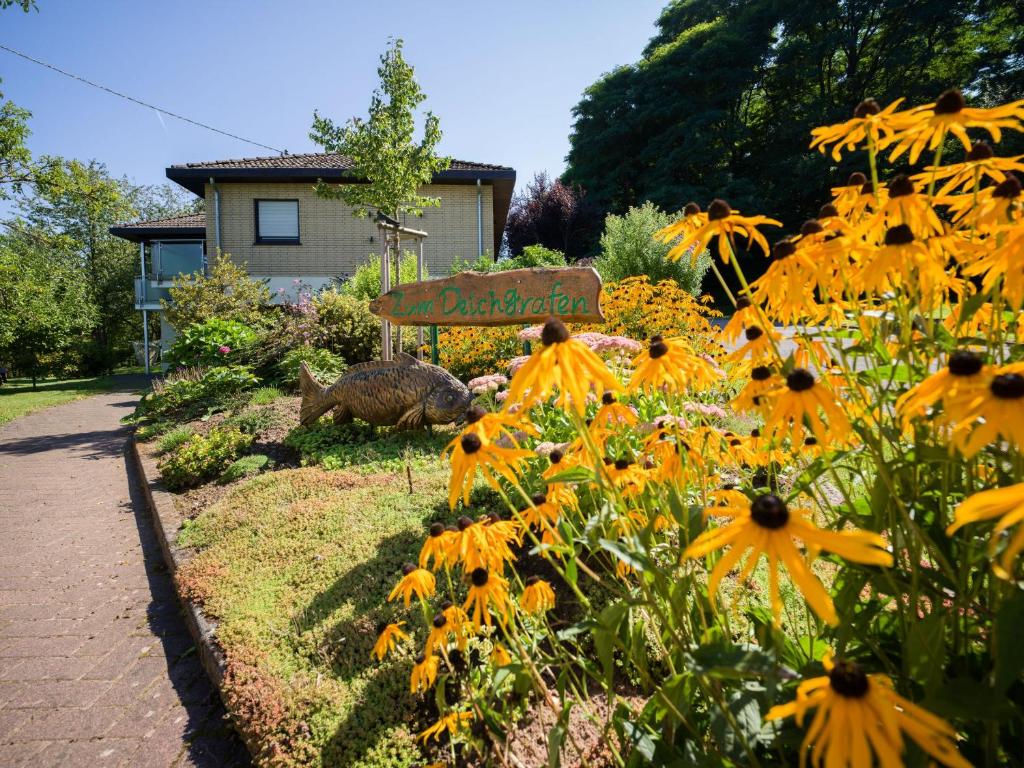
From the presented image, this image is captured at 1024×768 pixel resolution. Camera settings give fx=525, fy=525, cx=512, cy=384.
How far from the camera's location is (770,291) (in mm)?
1351

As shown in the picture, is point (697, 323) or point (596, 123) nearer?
point (697, 323)

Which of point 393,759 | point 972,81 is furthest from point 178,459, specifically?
point 972,81

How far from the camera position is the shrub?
11766 mm

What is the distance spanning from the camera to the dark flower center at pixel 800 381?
1061 millimetres

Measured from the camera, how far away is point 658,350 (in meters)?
1.45

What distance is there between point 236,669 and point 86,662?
3.91 ft

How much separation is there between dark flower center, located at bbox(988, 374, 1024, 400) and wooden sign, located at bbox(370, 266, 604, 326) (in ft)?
13.1

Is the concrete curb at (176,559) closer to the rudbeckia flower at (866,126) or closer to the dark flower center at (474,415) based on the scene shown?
the dark flower center at (474,415)

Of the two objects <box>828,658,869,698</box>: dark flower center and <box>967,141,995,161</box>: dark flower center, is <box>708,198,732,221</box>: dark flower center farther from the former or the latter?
<box>828,658,869,698</box>: dark flower center

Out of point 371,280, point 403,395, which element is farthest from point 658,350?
point 371,280

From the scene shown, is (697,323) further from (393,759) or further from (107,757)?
(107,757)

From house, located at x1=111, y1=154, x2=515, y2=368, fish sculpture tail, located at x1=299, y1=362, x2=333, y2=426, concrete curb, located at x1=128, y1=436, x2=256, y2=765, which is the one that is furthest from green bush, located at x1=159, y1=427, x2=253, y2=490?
house, located at x1=111, y1=154, x2=515, y2=368

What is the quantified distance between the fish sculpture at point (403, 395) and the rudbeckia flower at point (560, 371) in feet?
14.6

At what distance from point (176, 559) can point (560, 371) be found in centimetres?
391
